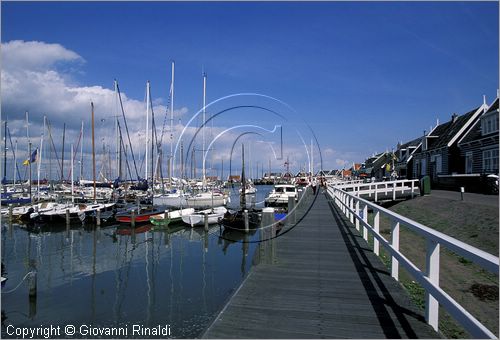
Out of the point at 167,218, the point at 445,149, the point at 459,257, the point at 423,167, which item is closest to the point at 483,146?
the point at 445,149

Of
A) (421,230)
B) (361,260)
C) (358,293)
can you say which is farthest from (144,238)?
(421,230)

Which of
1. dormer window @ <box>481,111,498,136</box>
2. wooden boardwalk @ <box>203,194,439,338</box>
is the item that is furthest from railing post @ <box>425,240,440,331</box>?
dormer window @ <box>481,111,498,136</box>

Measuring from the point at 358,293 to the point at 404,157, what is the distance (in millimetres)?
60619

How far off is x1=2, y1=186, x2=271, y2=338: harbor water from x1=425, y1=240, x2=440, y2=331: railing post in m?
A: 4.82

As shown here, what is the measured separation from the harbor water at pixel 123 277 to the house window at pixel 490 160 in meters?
21.6

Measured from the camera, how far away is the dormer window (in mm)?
31953

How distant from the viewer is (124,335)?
414 inches

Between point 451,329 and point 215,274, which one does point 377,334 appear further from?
point 215,274

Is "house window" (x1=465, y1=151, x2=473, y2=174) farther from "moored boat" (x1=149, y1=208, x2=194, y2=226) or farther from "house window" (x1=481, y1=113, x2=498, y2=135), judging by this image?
"moored boat" (x1=149, y1=208, x2=194, y2=226)

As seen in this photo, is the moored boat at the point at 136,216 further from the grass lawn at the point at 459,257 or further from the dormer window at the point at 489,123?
the dormer window at the point at 489,123

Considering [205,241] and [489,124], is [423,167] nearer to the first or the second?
[489,124]

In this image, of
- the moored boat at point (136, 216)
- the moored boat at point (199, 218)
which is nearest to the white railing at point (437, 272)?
the moored boat at point (199, 218)

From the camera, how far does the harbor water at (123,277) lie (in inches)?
479

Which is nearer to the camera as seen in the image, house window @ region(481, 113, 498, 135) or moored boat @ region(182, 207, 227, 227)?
house window @ region(481, 113, 498, 135)
